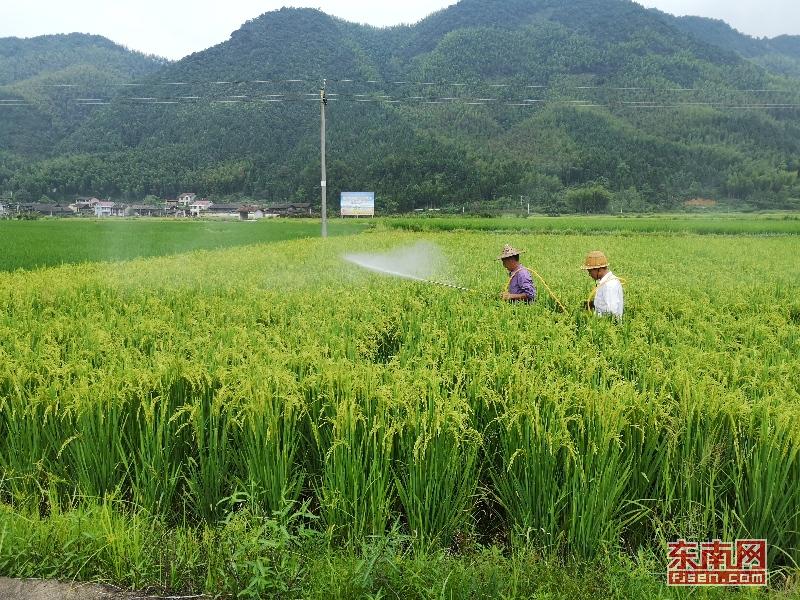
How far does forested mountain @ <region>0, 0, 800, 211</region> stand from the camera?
276ft

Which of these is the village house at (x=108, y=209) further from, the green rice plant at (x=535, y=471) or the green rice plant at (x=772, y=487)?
the green rice plant at (x=772, y=487)

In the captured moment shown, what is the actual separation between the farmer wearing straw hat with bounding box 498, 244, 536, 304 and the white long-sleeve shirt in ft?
3.75

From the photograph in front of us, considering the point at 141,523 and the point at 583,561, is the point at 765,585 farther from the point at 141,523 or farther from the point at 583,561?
the point at 141,523

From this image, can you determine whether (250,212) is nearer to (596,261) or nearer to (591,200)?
(591,200)

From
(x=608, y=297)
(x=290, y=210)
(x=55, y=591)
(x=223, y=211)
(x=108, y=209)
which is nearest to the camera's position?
(x=55, y=591)

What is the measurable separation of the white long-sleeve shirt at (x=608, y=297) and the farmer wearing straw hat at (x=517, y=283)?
3.75ft

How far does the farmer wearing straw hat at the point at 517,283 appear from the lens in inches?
307

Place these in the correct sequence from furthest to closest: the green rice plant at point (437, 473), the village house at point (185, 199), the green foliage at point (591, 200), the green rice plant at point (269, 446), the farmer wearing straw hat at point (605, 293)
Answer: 1. the green foliage at point (591, 200)
2. the village house at point (185, 199)
3. the farmer wearing straw hat at point (605, 293)
4. the green rice plant at point (269, 446)
5. the green rice plant at point (437, 473)

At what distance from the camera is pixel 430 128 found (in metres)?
128

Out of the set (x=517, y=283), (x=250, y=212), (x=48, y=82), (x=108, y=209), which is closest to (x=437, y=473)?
(x=517, y=283)

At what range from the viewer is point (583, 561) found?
277 centimetres

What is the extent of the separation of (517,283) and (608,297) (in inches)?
58.4

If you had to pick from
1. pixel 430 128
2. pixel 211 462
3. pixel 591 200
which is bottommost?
pixel 211 462

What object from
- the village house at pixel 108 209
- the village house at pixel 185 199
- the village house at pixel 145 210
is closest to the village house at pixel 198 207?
the village house at pixel 185 199
